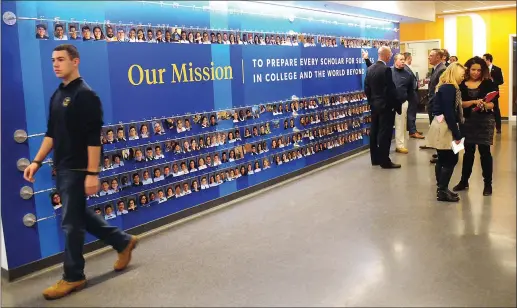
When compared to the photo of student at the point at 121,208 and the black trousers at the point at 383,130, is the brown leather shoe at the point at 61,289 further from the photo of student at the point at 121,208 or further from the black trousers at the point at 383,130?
the black trousers at the point at 383,130

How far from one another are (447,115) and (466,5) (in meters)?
7.96

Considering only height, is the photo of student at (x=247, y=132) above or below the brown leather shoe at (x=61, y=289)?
above

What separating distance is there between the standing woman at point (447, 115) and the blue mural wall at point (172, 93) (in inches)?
77.7

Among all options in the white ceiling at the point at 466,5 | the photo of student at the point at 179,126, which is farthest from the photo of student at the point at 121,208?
the white ceiling at the point at 466,5

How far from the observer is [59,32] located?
3.67 metres

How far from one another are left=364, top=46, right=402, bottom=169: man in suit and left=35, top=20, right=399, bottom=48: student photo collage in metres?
0.96

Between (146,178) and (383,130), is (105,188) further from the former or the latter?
(383,130)

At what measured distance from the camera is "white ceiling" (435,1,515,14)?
10.9m

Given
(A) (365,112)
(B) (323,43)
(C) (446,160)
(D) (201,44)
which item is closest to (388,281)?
(C) (446,160)

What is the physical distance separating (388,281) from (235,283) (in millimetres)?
981

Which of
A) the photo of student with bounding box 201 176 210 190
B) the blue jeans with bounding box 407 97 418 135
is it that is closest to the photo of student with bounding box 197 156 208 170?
the photo of student with bounding box 201 176 210 190

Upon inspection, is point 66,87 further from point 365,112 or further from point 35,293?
point 365,112

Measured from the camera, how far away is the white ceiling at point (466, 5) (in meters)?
10.9

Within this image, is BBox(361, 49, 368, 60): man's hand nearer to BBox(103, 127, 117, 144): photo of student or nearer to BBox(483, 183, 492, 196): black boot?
BBox(483, 183, 492, 196): black boot
